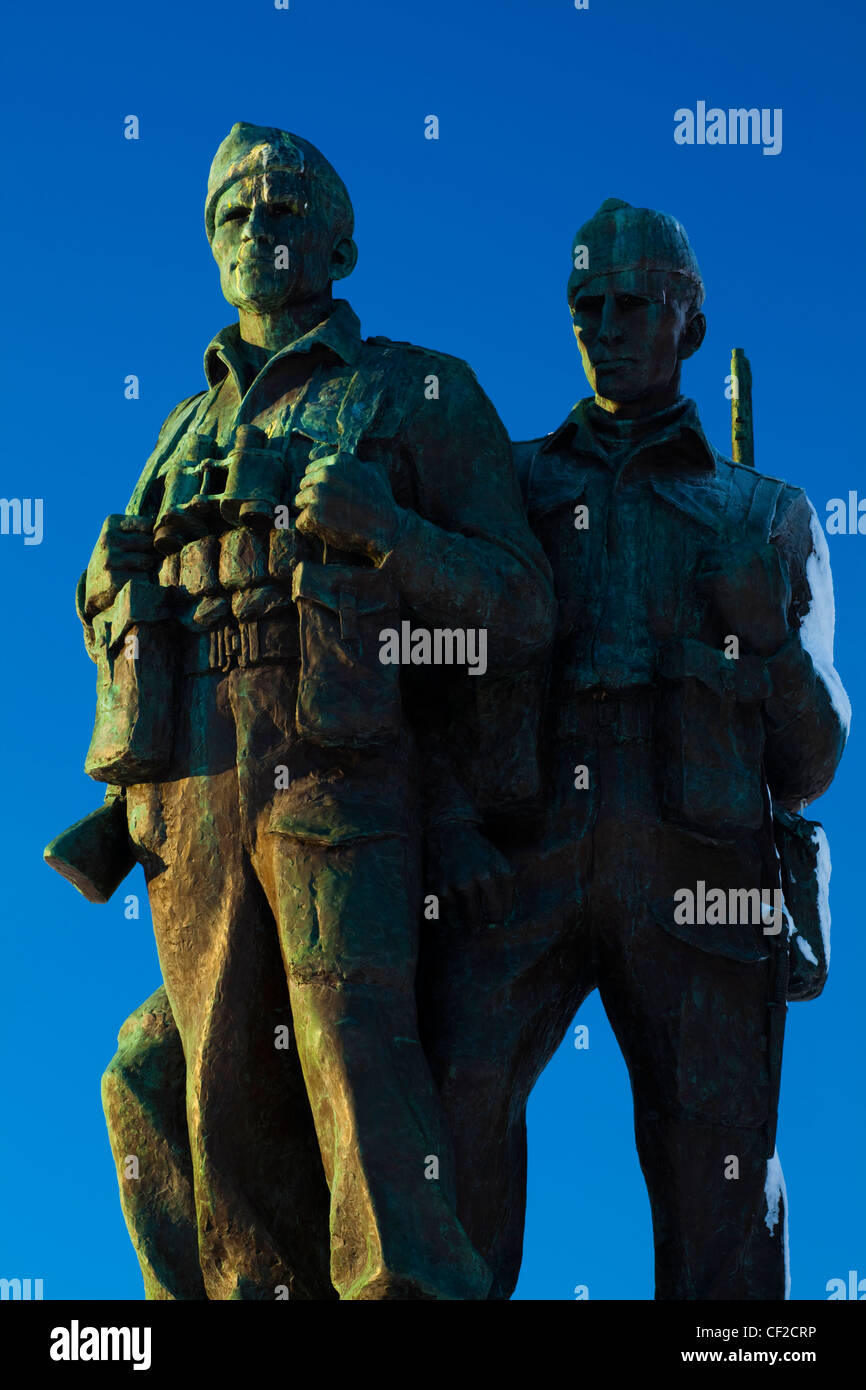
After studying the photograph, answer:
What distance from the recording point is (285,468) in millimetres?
11273

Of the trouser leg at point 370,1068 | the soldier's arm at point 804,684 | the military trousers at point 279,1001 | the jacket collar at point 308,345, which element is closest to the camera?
the trouser leg at point 370,1068

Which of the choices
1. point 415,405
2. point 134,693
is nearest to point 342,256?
point 415,405

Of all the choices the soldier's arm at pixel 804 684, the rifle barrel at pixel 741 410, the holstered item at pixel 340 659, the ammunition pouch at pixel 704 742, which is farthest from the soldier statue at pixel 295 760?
the rifle barrel at pixel 741 410

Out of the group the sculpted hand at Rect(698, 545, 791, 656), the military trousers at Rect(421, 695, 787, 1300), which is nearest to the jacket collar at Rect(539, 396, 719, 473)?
the sculpted hand at Rect(698, 545, 791, 656)

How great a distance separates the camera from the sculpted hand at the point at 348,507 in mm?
10906

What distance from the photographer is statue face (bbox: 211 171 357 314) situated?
38.3 feet

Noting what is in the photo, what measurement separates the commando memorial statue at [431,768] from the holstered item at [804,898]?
0.7 inches

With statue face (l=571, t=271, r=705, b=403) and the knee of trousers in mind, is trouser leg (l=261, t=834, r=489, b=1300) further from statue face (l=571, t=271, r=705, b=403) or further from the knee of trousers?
statue face (l=571, t=271, r=705, b=403)

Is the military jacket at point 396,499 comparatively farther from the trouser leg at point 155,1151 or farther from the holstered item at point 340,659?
the trouser leg at point 155,1151

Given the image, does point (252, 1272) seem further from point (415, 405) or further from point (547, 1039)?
point (415, 405)

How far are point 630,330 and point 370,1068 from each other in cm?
329

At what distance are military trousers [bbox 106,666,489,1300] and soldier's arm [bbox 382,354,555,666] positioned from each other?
22.1 inches

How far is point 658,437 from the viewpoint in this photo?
12.1 metres

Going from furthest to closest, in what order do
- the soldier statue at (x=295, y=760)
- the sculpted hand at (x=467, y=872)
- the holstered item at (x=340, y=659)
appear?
the sculpted hand at (x=467, y=872), the holstered item at (x=340, y=659), the soldier statue at (x=295, y=760)
